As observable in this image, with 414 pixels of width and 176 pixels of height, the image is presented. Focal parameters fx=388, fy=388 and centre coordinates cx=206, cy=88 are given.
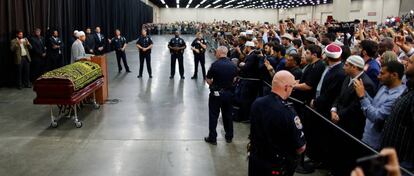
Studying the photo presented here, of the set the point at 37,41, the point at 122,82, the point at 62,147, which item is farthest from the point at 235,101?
the point at 37,41

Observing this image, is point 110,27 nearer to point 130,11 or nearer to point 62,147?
point 130,11

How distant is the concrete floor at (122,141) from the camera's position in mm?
5723

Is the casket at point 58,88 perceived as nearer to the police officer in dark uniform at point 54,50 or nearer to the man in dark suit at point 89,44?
the police officer in dark uniform at point 54,50

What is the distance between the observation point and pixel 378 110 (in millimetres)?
4172

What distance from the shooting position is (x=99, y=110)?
9.21 metres

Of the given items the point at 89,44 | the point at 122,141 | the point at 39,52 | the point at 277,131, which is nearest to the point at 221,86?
the point at 122,141

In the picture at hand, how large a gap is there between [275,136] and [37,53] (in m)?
10.6

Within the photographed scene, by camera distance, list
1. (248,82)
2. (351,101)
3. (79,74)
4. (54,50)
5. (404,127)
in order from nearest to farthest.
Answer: (404,127) → (351,101) → (79,74) → (248,82) → (54,50)

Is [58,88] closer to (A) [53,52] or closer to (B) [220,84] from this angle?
(B) [220,84]

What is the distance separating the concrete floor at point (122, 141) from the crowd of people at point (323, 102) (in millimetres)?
752

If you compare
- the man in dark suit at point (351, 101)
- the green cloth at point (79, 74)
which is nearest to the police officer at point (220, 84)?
the man in dark suit at point (351, 101)

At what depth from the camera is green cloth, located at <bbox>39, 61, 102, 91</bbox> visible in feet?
24.3

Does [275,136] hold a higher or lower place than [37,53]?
lower

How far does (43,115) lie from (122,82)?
15.4 feet
